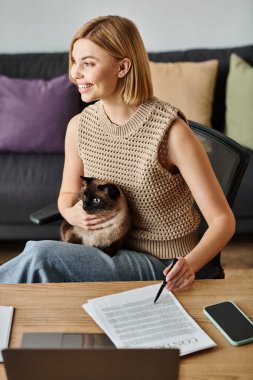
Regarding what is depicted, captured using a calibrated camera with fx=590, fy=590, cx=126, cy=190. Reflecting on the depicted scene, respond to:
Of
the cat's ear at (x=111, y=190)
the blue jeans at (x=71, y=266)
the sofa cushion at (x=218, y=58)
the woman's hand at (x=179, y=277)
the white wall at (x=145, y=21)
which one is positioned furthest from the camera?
the white wall at (x=145, y=21)

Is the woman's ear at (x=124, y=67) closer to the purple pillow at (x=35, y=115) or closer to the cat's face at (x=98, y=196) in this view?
the cat's face at (x=98, y=196)

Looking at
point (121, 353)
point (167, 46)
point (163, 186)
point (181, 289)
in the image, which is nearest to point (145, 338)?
point (181, 289)

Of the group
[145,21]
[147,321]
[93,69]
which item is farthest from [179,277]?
[145,21]

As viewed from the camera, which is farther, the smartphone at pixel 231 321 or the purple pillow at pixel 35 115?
the purple pillow at pixel 35 115

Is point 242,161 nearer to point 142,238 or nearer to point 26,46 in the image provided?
point 142,238

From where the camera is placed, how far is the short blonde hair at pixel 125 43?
1540 mm

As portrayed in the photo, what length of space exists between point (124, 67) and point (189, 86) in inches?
57.5

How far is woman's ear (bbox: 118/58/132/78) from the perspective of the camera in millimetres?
1568

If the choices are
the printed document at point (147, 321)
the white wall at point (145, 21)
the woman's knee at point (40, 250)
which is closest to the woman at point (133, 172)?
the woman's knee at point (40, 250)

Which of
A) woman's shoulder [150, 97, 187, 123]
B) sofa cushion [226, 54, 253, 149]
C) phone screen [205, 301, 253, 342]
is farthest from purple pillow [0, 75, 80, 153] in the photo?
phone screen [205, 301, 253, 342]

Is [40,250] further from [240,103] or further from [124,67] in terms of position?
[240,103]

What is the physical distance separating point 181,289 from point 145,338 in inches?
7.9

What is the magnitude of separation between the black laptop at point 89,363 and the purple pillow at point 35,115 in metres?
2.19

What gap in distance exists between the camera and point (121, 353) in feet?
Answer: 2.73
